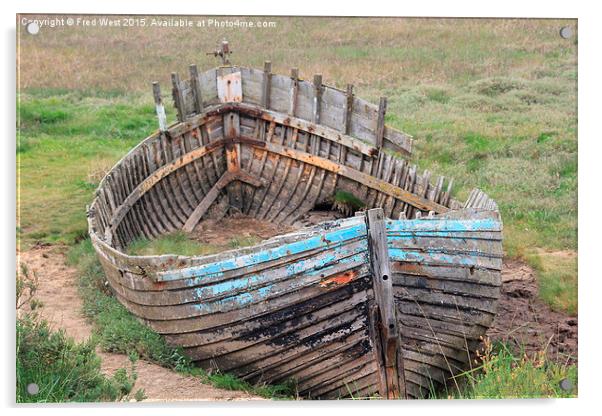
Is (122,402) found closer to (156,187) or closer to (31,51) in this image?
(31,51)

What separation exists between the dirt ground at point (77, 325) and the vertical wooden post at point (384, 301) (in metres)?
1.02

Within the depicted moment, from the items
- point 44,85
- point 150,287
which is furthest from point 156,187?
point 150,287

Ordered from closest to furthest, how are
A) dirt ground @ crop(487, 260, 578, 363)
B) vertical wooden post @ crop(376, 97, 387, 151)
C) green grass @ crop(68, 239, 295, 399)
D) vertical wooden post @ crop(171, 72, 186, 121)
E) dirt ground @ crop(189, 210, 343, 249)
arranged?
1. green grass @ crop(68, 239, 295, 399)
2. dirt ground @ crop(487, 260, 578, 363)
3. vertical wooden post @ crop(376, 97, 387, 151)
4. vertical wooden post @ crop(171, 72, 186, 121)
5. dirt ground @ crop(189, 210, 343, 249)

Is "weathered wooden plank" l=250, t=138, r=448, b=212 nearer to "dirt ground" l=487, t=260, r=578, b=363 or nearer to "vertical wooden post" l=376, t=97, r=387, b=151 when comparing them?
"vertical wooden post" l=376, t=97, r=387, b=151

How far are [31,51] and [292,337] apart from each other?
10.2 feet

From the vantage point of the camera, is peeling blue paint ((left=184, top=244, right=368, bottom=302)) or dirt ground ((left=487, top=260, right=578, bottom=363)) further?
dirt ground ((left=487, top=260, right=578, bottom=363))

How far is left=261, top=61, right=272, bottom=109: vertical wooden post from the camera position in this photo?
1143cm

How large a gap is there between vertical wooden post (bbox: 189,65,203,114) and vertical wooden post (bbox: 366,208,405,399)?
4.32 meters

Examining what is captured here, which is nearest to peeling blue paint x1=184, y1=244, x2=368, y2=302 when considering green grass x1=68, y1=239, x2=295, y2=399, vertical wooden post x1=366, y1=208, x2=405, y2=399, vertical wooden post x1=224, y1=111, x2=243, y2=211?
vertical wooden post x1=366, y1=208, x2=405, y2=399

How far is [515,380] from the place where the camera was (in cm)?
775

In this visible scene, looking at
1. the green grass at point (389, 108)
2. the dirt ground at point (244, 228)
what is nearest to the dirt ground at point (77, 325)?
the green grass at point (389, 108)

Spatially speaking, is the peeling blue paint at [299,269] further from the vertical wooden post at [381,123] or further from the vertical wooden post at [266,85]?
the vertical wooden post at [266,85]

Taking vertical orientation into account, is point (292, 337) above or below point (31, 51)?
below

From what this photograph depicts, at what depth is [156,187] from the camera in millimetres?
A: 11320
